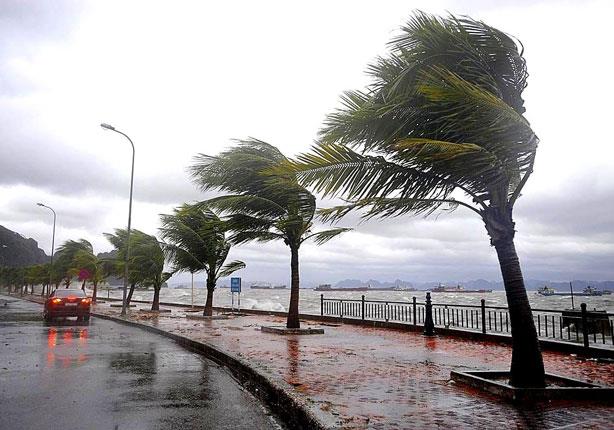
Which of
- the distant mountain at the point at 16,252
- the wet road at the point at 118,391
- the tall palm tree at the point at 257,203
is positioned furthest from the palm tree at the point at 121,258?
the distant mountain at the point at 16,252

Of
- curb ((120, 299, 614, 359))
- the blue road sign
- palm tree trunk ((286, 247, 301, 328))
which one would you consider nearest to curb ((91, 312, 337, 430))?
palm tree trunk ((286, 247, 301, 328))

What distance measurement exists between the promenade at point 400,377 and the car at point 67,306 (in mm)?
10929

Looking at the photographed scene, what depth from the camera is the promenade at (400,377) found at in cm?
582

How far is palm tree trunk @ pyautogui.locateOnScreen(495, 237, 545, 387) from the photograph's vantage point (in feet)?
23.6

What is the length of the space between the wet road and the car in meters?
11.5

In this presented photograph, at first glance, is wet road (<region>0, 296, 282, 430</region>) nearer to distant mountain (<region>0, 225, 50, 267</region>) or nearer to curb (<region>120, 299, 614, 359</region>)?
curb (<region>120, 299, 614, 359</region>)

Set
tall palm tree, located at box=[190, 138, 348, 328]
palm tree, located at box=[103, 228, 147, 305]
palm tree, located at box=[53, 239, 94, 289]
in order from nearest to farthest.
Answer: tall palm tree, located at box=[190, 138, 348, 328]
palm tree, located at box=[103, 228, 147, 305]
palm tree, located at box=[53, 239, 94, 289]

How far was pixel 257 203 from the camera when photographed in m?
16.6

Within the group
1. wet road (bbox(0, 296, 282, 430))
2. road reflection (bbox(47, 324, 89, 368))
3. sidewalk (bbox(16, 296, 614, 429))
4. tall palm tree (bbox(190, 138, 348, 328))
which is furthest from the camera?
tall palm tree (bbox(190, 138, 348, 328))

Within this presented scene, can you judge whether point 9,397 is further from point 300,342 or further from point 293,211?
point 293,211

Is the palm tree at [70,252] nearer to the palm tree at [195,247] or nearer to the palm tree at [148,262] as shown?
the palm tree at [148,262]

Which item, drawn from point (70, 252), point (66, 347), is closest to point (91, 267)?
point (70, 252)

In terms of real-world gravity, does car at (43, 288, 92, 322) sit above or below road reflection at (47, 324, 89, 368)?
above

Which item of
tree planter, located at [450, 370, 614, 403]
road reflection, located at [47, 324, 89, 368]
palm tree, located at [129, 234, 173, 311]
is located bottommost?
road reflection, located at [47, 324, 89, 368]
